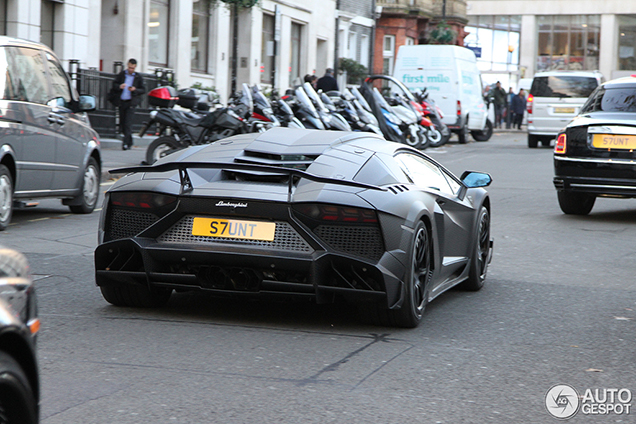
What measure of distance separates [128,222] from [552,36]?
7160 cm

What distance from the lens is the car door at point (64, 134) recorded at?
1099 cm

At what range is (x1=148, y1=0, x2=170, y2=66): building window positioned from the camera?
27.7 m

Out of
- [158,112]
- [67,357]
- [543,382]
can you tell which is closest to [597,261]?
[543,382]

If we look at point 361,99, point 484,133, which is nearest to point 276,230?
point 361,99

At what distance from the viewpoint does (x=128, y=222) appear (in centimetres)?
595

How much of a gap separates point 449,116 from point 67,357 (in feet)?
87.6

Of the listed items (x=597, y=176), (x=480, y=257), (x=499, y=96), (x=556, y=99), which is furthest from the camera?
(x=499, y=96)

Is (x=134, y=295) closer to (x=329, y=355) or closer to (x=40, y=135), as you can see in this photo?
(x=329, y=355)

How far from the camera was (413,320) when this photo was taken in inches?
234

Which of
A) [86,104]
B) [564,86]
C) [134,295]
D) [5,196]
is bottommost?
[134,295]

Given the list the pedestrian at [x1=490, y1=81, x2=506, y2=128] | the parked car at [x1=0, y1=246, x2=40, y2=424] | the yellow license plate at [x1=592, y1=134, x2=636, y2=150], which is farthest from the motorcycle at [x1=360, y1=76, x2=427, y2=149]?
the parked car at [x1=0, y1=246, x2=40, y2=424]

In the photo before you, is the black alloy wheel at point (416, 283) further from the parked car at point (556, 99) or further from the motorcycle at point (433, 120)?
the parked car at point (556, 99)

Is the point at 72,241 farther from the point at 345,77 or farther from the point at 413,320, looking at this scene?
the point at 345,77

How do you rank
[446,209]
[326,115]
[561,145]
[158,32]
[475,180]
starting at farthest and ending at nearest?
[158,32]
[326,115]
[561,145]
[475,180]
[446,209]
